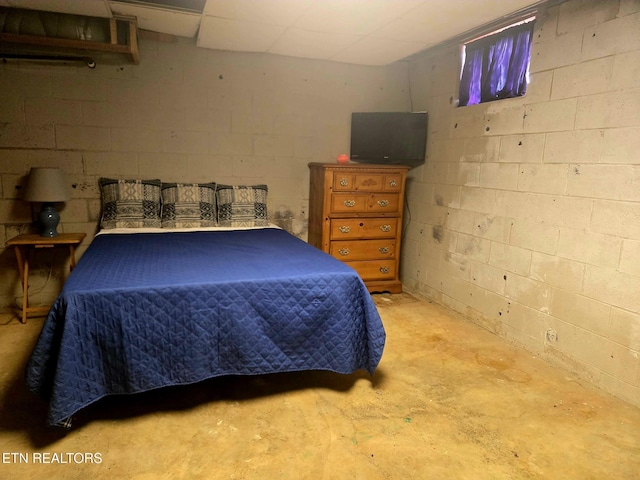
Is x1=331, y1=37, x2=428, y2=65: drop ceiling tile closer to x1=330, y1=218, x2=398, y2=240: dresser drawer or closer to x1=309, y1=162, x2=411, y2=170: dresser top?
x1=309, y1=162, x2=411, y2=170: dresser top

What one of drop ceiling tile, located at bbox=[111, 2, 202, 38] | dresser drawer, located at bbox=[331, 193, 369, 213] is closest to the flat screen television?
dresser drawer, located at bbox=[331, 193, 369, 213]

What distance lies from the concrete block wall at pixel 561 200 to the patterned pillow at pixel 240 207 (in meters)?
1.65

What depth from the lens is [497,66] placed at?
10.1 feet

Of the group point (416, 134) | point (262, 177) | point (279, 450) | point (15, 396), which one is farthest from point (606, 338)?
point (15, 396)

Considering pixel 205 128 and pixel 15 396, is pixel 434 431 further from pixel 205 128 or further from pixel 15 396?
pixel 205 128

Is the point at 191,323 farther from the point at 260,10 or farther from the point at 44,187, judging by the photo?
the point at 260,10

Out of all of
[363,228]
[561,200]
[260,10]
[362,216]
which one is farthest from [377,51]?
[561,200]

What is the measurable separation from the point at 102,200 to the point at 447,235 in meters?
2.91

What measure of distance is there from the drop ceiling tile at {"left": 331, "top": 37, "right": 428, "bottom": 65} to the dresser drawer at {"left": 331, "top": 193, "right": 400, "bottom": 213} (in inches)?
48.4

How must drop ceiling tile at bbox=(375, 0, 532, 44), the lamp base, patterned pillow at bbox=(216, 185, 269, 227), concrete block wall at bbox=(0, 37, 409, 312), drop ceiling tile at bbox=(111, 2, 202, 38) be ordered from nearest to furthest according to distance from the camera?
drop ceiling tile at bbox=(375, 0, 532, 44) → drop ceiling tile at bbox=(111, 2, 202, 38) → the lamp base → concrete block wall at bbox=(0, 37, 409, 312) → patterned pillow at bbox=(216, 185, 269, 227)

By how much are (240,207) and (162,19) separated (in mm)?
1525

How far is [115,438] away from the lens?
5.97 feet

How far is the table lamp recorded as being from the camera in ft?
9.84

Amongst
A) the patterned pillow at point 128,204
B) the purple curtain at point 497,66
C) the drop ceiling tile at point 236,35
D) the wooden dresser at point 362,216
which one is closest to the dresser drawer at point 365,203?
the wooden dresser at point 362,216
